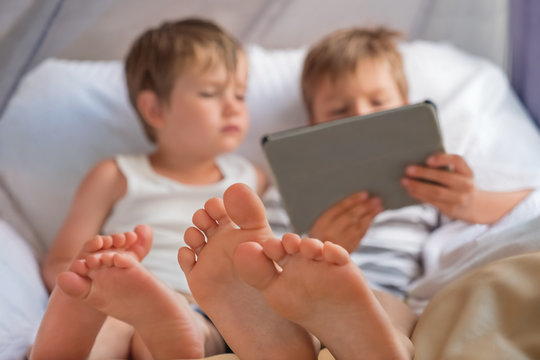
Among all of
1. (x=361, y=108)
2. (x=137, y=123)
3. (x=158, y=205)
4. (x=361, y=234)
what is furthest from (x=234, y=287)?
(x=137, y=123)

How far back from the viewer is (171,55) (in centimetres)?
108

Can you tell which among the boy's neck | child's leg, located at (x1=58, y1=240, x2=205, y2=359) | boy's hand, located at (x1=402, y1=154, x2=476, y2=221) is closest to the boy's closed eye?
the boy's neck

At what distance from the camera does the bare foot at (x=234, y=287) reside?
1.97 feet

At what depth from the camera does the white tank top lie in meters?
0.98

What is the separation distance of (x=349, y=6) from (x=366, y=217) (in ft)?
2.42

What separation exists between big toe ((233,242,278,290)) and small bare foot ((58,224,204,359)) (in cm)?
12

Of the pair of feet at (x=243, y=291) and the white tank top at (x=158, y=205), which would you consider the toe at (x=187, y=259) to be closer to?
the pair of feet at (x=243, y=291)

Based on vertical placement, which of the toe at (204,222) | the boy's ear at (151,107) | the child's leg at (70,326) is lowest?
the child's leg at (70,326)

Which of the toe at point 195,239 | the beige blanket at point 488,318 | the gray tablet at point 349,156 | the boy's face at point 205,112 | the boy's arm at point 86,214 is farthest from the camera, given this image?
the boy's face at point 205,112

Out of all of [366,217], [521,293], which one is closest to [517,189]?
[366,217]

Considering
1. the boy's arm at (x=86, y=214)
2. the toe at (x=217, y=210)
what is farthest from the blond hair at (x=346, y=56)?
the toe at (x=217, y=210)

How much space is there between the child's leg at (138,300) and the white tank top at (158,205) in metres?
0.29

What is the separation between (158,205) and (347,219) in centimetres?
33

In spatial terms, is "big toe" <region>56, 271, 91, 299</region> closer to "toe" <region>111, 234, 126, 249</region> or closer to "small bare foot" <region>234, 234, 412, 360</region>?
"toe" <region>111, 234, 126, 249</region>
